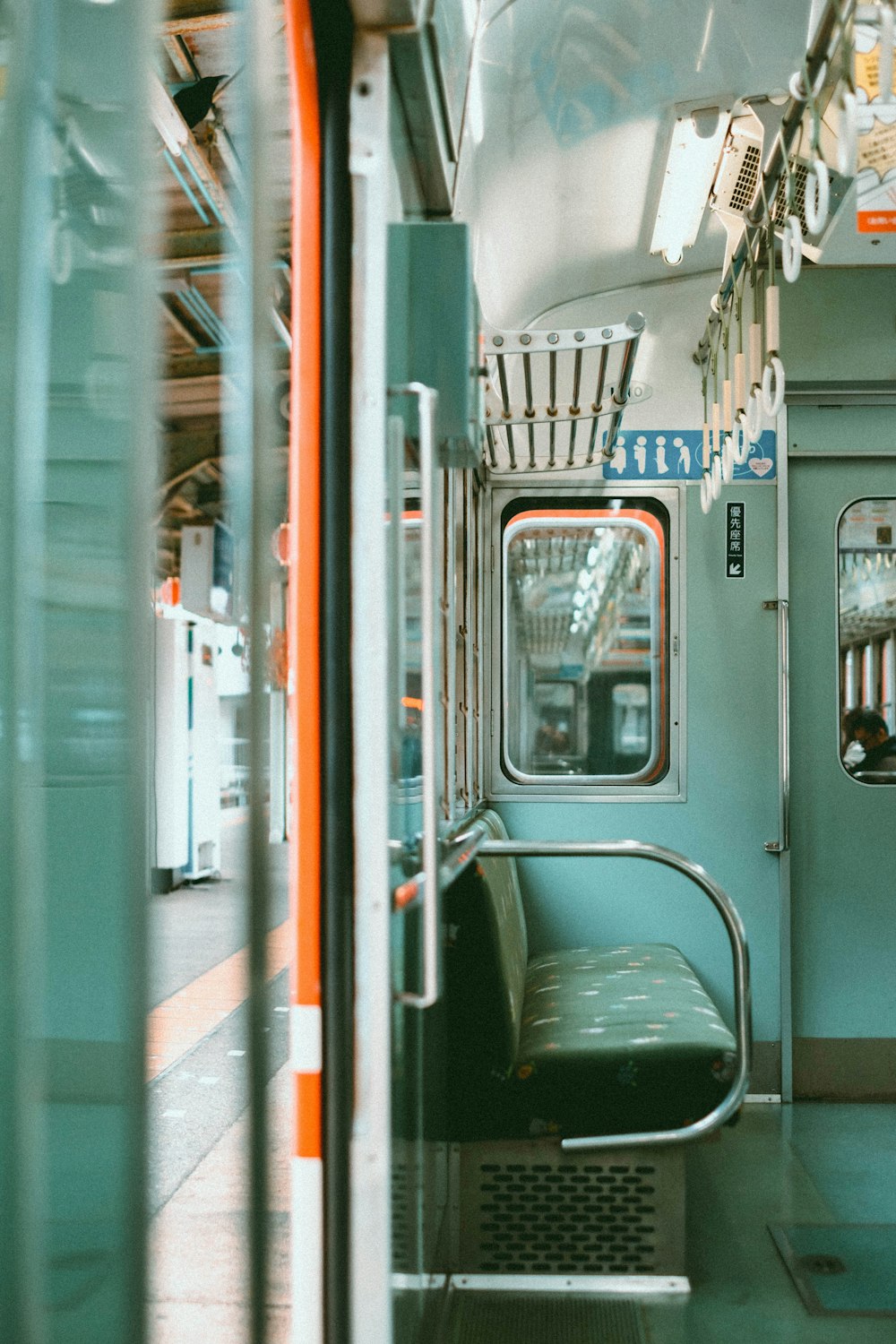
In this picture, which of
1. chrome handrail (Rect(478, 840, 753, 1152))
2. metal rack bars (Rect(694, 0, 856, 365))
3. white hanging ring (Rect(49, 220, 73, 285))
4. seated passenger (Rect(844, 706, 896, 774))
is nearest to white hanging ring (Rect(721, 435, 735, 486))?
metal rack bars (Rect(694, 0, 856, 365))

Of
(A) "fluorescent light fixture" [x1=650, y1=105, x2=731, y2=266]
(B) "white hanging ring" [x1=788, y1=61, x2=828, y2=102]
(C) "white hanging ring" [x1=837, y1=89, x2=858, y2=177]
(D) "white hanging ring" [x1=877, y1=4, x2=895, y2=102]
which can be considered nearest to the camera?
(D) "white hanging ring" [x1=877, y1=4, x2=895, y2=102]

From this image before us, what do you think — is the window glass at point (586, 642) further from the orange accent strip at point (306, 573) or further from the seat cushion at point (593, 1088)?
the orange accent strip at point (306, 573)

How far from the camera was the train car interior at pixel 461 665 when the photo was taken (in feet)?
2.59

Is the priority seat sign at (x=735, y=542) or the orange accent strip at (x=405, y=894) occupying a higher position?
the priority seat sign at (x=735, y=542)

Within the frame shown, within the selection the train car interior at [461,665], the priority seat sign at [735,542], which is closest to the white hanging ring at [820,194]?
the train car interior at [461,665]

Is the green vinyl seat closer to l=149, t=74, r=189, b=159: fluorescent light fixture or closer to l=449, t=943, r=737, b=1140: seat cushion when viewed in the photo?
l=449, t=943, r=737, b=1140: seat cushion

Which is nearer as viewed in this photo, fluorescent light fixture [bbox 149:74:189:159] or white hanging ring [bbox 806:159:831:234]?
white hanging ring [bbox 806:159:831:234]

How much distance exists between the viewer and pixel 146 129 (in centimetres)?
89

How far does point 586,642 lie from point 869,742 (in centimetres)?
110

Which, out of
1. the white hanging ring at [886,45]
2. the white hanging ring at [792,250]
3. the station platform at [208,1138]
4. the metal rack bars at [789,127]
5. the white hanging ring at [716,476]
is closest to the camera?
the station platform at [208,1138]

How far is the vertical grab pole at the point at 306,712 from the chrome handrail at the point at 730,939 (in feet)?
3.56

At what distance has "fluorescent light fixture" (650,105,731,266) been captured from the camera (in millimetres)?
3426

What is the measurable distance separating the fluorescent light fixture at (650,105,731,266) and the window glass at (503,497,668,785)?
37.6 inches

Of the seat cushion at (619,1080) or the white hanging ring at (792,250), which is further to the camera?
the seat cushion at (619,1080)
